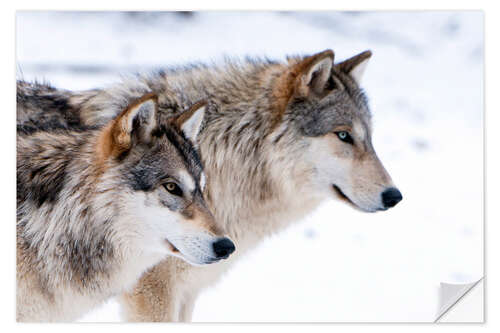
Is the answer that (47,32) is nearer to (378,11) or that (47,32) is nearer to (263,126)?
(263,126)

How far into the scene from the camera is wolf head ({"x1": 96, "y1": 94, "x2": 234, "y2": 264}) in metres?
2.45

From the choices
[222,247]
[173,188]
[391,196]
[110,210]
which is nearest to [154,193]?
[173,188]

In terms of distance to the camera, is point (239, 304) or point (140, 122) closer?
point (140, 122)

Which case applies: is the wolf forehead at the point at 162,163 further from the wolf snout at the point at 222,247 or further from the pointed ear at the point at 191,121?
the wolf snout at the point at 222,247

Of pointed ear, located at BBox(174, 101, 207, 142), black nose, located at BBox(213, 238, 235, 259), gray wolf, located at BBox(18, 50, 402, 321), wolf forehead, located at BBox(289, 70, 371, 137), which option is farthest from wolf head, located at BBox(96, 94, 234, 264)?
wolf forehead, located at BBox(289, 70, 371, 137)

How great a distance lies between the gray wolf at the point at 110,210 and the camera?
2455 millimetres

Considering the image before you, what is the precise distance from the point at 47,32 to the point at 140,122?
0.94m

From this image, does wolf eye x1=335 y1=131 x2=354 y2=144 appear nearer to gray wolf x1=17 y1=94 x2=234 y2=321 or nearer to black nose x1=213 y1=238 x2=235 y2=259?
gray wolf x1=17 y1=94 x2=234 y2=321

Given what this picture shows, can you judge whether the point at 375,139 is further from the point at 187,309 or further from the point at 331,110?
the point at 187,309
